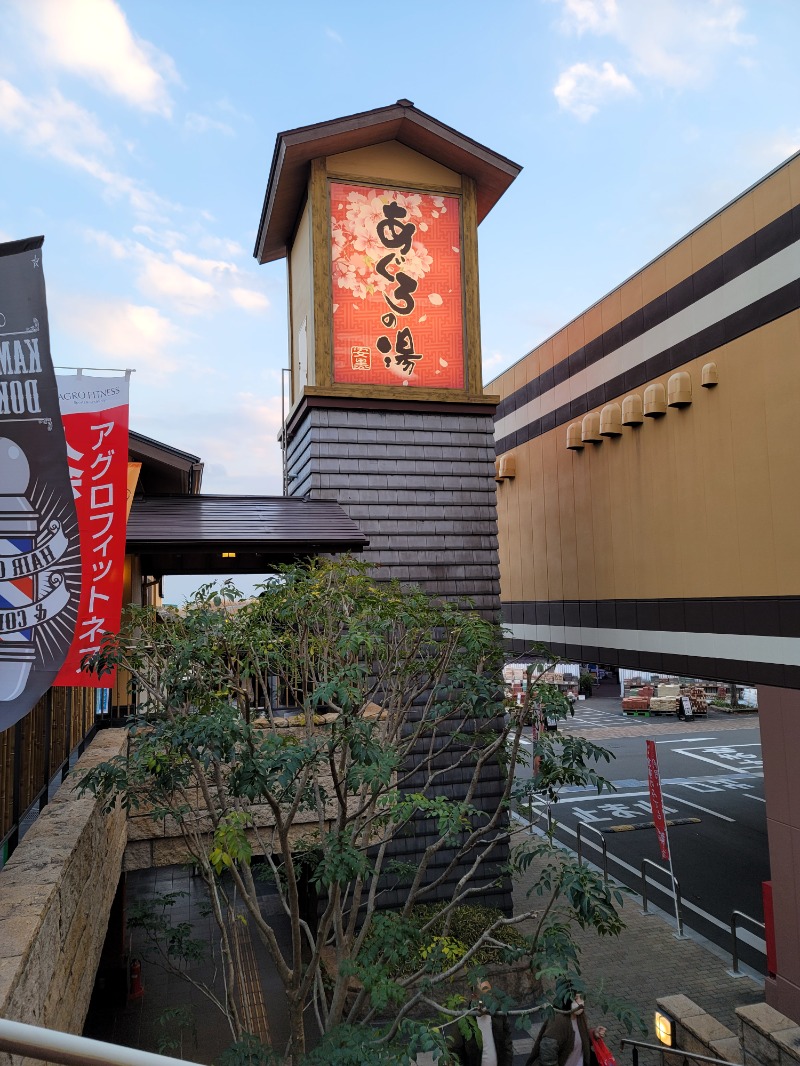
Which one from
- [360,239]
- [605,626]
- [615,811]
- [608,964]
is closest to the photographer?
[608,964]

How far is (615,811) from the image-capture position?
68.8 feet

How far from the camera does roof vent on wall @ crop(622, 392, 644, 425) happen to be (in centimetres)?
1329

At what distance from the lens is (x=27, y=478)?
12.2ft

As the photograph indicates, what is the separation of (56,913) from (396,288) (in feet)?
37.0

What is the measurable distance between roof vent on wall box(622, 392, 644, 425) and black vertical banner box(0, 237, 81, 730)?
11425 mm

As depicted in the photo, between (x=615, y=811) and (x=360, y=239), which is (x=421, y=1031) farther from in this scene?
(x=615, y=811)

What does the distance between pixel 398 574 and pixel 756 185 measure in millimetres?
7968

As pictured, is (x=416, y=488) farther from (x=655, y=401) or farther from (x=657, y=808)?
(x=657, y=808)

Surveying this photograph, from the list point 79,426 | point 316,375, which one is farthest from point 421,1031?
point 316,375

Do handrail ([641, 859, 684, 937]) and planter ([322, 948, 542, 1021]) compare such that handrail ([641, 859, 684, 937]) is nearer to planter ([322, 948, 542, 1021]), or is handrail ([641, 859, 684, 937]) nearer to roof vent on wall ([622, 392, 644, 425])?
planter ([322, 948, 542, 1021])

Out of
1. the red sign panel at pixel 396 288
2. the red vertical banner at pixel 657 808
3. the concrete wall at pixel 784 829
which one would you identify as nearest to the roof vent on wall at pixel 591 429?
the red sign panel at pixel 396 288

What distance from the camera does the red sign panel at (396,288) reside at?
13016mm

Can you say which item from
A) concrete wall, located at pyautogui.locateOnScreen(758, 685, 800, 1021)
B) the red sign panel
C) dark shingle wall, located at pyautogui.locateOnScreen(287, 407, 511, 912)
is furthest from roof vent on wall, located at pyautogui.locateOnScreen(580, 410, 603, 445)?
concrete wall, located at pyautogui.locateOnScreen(758, 685, 800, 1021)

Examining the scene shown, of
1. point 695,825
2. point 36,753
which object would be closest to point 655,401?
point 36,753
